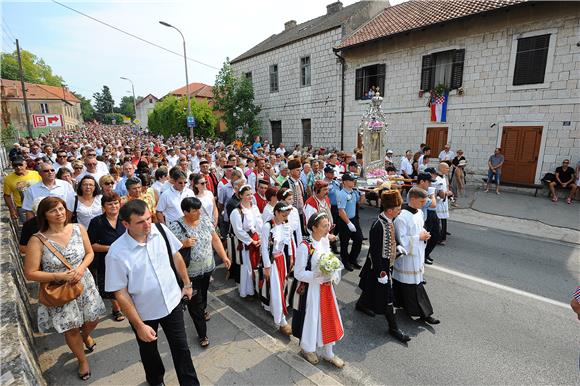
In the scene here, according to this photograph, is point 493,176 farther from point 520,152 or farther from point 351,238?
point 351,238

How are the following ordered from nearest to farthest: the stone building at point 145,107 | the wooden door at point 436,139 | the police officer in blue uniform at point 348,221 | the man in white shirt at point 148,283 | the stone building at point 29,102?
1. the man in white shirt at point 148,283
2. the police officer in blue uniform at point 348,221
3. the wooden door at point 436,139
4. the stone building at point 29,102
5. the stone building at point 145,107

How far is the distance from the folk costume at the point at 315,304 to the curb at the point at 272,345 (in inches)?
7.2

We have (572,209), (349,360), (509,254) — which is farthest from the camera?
(572,209)

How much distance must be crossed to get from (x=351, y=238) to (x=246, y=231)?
8.20ft

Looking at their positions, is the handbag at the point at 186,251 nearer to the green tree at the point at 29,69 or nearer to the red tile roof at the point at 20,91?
the red tile roof at the point at 20,91

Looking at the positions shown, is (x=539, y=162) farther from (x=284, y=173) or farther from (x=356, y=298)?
(x=356, y=298)

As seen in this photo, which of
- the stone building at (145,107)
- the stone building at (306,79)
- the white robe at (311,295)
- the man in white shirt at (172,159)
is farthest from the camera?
the stone building at (145,107)

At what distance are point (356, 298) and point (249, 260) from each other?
1.84 meters

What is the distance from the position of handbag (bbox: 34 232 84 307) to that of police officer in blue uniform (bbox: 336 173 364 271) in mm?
4244

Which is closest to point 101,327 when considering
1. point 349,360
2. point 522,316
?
point 349,360

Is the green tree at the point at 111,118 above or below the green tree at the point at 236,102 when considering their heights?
above

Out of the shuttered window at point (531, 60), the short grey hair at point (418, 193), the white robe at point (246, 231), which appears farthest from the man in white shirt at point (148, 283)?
the shuttered window at point (531, 60)

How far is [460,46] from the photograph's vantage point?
13.0 metres

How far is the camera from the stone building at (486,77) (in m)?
10.9
